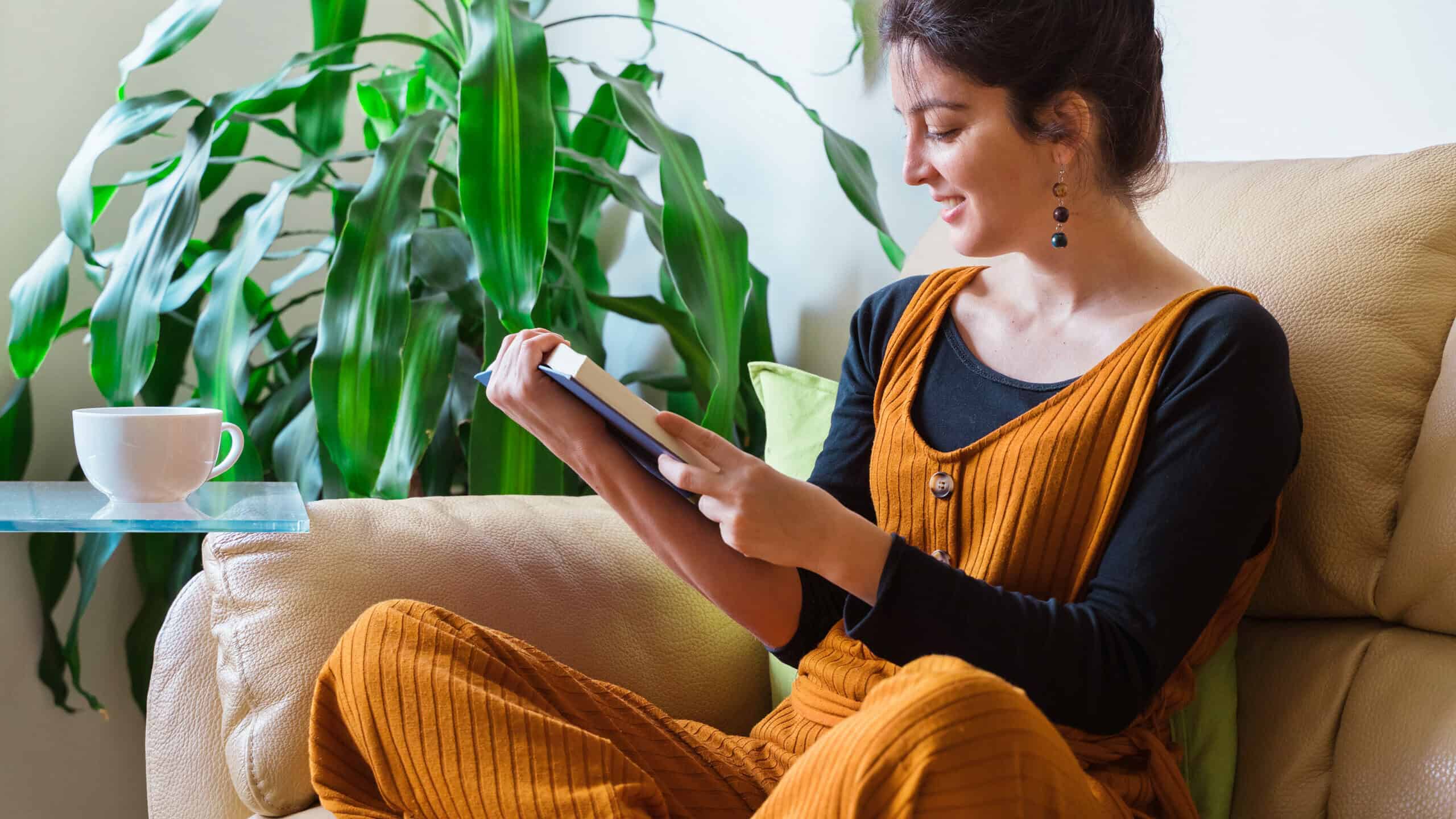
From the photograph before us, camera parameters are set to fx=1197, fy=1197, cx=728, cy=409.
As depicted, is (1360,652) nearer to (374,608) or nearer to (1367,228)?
(1367,228)

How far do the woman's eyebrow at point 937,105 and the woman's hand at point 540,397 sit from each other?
0.33 meters

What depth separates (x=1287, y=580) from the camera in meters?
0.90

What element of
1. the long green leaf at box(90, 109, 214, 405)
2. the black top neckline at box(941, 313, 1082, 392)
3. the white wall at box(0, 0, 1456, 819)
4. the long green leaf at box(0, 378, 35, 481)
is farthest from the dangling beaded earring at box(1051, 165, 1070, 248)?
the long green leaf at box(0, 378, 35, 481)

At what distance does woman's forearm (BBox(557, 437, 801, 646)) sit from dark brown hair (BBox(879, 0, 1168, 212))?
0.37 meters

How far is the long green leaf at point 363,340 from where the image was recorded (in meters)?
1.25

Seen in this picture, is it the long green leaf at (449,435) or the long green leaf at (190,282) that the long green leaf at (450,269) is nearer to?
the long green leaf at (449,435)

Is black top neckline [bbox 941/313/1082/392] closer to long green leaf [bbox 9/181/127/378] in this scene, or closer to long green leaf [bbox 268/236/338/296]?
long green leaf [bbox 268/236/338/296]

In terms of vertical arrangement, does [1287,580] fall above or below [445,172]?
below

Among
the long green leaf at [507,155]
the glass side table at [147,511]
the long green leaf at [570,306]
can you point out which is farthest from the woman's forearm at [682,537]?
the long green leaf at [570,306]

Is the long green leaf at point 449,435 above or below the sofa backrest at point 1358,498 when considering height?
below

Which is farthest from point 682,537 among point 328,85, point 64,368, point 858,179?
point 64,368

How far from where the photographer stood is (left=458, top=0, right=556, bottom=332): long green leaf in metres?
1.22

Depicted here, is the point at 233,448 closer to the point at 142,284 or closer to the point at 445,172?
the point at 142,284

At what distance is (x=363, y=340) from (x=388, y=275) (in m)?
0.08
